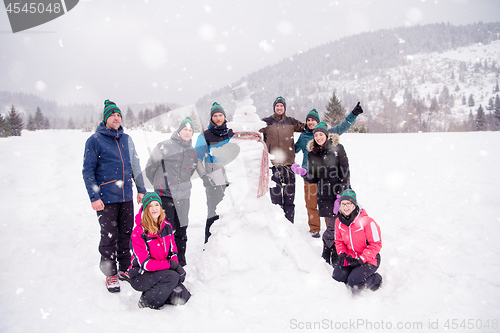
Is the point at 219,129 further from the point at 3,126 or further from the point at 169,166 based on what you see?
the point at 3,126

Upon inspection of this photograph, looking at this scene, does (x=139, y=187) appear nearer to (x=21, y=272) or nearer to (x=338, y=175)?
(x=21, y=272)

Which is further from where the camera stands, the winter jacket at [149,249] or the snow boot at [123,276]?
the snow boot at [123,276]

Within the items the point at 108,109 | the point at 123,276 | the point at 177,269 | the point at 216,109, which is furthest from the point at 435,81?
the point at 123,276

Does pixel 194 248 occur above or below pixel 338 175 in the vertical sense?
below

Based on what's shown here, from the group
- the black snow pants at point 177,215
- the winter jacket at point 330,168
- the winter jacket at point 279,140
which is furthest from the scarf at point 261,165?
the black snow pants at point 177,215

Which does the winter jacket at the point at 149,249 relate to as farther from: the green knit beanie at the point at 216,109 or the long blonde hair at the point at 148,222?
the green knit beanie at the point at 216,109

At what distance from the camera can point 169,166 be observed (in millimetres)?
3244

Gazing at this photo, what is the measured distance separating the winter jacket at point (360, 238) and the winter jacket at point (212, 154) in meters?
1.57

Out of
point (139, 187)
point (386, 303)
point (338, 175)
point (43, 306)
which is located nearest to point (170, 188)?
point (139, 187)

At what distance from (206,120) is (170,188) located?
3.21 feet

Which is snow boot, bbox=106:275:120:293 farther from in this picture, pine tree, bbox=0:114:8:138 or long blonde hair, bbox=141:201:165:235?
pine tree, bbox=0:114:8:138

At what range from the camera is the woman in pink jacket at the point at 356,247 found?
288 cm

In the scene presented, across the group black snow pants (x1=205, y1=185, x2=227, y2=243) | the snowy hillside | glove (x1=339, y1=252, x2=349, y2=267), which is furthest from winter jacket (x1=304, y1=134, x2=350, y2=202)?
the snowy hillside

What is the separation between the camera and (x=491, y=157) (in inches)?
307
